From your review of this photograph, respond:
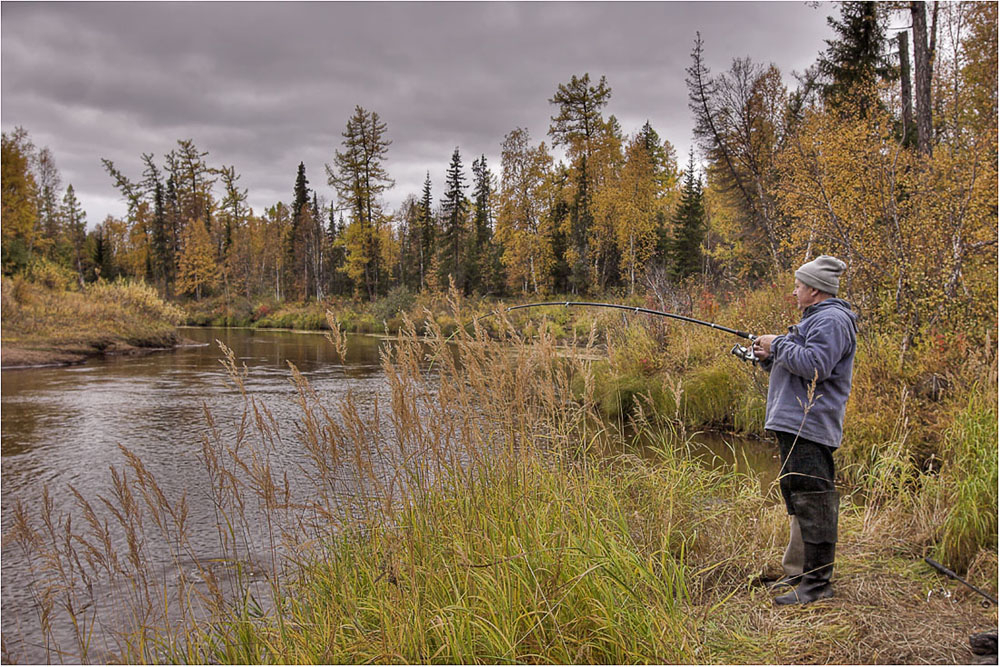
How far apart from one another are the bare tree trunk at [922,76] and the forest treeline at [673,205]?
0.05 meters

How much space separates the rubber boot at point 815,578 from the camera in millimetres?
3111

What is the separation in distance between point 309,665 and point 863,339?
7.03 metres

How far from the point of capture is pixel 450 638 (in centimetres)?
236

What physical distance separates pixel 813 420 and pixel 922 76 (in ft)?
41.2

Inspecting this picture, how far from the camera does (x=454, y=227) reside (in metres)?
37.3

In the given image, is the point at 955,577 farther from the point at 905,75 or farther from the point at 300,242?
the point at 300,242

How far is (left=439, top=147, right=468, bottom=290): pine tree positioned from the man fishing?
32.9 metres

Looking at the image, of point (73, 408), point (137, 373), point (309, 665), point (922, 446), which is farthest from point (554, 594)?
point (137, 373)

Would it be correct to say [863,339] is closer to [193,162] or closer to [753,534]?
[753,534]

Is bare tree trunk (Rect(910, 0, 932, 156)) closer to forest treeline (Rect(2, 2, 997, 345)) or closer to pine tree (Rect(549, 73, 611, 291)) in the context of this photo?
forest treeline (Rect(2, 2, 997, 345))

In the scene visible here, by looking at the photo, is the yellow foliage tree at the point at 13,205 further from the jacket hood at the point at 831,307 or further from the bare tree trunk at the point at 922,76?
the bare tree trunk at the point at 922,76

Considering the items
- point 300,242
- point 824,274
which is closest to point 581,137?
point 300,242

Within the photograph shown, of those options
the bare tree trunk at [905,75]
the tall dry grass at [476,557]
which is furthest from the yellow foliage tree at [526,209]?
the tall dry grass at [476,557]

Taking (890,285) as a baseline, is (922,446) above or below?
below
